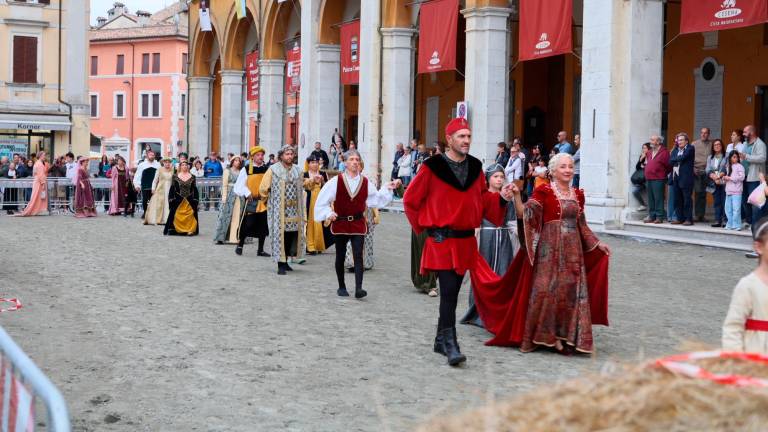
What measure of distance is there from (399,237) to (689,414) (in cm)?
1691

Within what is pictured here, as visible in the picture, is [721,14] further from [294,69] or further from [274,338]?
[294,69]

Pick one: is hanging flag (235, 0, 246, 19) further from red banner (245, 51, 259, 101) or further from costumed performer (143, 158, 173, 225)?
costumed performer (143, 158, 173, 225)

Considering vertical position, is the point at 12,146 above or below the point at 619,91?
below

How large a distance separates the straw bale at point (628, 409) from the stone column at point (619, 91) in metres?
17.0

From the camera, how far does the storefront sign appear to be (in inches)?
1599

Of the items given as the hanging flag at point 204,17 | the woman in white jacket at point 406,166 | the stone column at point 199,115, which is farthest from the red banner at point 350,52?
the stone column at point 199,115

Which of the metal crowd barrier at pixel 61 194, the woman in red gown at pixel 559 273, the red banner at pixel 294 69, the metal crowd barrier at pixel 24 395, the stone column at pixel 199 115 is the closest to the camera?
the metal crowd barrier at pixel 24 395

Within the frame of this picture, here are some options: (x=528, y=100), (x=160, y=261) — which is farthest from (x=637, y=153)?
(x=528, y=100)

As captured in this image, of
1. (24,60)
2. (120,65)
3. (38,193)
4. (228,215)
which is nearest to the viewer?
(228,215)

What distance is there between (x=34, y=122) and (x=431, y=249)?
36090 mm

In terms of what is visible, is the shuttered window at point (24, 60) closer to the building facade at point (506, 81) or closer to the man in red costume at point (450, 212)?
the building facade at point (506, 81)

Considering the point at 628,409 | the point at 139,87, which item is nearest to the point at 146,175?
the point at 628,409

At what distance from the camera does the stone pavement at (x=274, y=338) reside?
6074 millimetres

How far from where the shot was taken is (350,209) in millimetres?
11180
